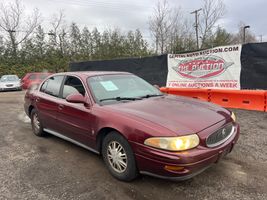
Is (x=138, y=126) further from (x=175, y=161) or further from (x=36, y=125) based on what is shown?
(x=36, y=125)

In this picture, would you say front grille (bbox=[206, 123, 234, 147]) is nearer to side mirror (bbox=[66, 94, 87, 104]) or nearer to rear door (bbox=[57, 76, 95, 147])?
rear door (bbox=[57, 76, 95, 147])

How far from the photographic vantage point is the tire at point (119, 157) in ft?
10.6

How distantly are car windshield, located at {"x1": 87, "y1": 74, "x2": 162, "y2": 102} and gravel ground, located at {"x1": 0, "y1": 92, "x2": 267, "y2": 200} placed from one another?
3.67ft

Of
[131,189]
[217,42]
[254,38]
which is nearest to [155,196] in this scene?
[131,189]

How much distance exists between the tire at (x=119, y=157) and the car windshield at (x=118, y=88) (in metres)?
0.73

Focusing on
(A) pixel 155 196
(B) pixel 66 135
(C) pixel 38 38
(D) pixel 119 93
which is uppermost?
(C) pixel 38 38

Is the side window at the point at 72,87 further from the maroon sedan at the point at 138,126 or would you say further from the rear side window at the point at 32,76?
the rear side window at the point at 32,76

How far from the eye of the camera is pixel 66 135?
4.55m

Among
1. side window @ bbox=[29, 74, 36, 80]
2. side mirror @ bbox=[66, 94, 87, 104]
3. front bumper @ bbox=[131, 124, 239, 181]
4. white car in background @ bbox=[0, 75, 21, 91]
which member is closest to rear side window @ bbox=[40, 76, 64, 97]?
side mirror @ bbox=[66, 94, 87, 104]

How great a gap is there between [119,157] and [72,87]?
1.80 meters

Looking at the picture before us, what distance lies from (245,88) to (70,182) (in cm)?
634

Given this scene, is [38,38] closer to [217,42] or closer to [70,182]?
[217,42]

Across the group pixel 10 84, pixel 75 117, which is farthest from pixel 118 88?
pixel 10 84

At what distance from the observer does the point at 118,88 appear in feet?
13.9
